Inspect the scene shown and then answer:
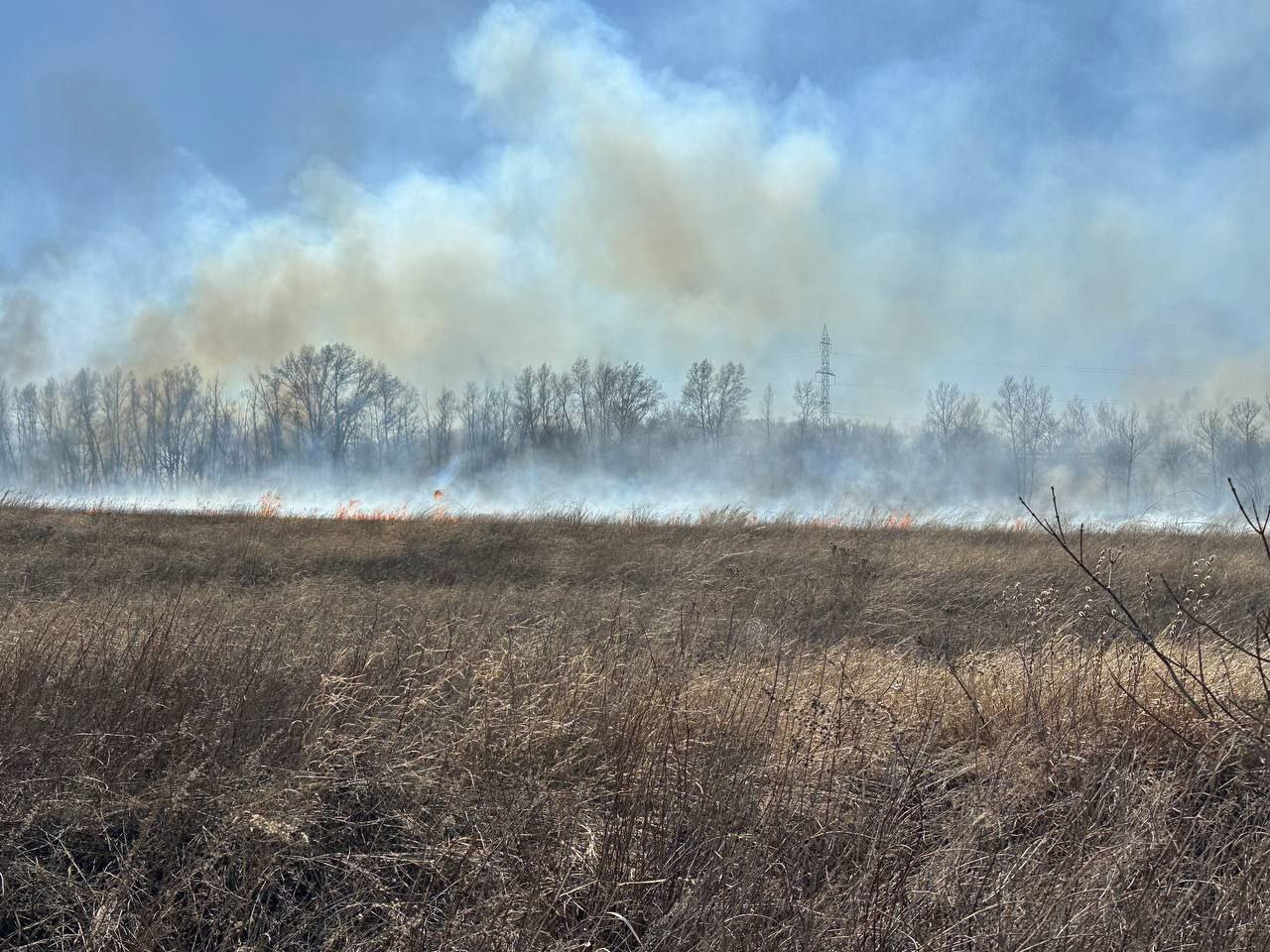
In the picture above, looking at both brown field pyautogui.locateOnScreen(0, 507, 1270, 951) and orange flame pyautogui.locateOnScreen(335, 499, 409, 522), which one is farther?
orange flame pyautogui.locateOnScreen(335, 499, 409, 522)

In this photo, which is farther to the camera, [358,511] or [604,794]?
[358,511]

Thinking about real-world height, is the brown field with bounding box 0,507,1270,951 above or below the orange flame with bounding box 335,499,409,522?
below

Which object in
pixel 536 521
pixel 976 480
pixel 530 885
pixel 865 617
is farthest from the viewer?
pixel 976 480

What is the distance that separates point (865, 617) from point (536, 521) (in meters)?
9.53

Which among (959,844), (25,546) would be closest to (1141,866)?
(959,844)

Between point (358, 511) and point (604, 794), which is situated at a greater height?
point (358, 511)

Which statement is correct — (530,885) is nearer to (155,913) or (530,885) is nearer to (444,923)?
(444,923)

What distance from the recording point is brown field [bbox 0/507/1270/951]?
2.35m

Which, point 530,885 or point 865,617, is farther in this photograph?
point 865,617

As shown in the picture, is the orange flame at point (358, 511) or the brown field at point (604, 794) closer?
the brown field at point (604, 794)

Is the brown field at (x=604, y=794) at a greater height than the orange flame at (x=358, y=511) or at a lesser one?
lesser

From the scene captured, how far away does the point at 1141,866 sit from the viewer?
8.66 feet

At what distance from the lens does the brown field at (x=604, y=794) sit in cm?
235

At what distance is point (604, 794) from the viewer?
130 inches
